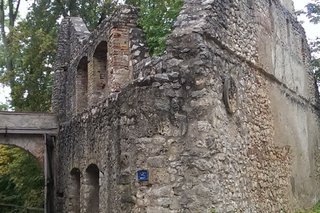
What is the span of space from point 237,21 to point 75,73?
6067 millimetres

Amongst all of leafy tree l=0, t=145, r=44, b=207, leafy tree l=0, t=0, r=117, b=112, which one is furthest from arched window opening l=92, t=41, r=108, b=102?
leafy tree l=0, t=0, r=117, b=112

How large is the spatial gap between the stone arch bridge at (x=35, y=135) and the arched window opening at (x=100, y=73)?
309cm

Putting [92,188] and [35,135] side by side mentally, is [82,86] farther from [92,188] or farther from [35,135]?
[92,188]

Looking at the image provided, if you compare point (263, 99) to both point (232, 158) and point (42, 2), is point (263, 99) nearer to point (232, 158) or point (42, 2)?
point (232, 158)

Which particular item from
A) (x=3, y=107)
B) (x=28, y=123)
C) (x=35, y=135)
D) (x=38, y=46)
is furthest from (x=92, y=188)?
(x=3, y=107)

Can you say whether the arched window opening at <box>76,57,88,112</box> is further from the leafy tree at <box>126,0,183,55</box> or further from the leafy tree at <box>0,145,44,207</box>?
the leafy tree at <box>0,145,44,207</box>

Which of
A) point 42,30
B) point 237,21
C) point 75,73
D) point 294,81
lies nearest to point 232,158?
point 237,21

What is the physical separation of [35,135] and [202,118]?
830 cm

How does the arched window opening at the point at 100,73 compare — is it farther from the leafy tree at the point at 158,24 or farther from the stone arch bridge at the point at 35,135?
the stone arch bridge at the point at 35,135

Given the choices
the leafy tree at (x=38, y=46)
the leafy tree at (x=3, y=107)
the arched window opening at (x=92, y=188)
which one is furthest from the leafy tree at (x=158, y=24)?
the leafy tree at (x=3, y=107)

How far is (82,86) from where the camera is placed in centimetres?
1305

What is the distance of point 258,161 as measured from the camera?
28.1 feet

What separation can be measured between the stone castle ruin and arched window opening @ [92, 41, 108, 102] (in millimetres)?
26

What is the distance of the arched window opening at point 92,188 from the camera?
35.9 feet
